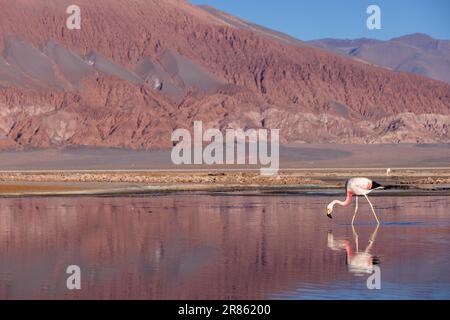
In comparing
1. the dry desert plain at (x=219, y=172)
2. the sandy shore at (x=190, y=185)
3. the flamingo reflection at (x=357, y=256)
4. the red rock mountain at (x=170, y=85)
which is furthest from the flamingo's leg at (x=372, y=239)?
the red rock mountain at (x=170, y=85)

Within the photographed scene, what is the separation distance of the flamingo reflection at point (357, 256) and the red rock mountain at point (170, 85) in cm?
10397

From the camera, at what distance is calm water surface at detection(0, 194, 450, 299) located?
15898 mm

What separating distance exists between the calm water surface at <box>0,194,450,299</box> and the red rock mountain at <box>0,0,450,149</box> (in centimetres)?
9609

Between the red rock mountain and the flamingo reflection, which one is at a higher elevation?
the red rock mountain

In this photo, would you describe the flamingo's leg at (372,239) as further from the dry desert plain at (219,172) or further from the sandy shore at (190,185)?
the dry desert plain at (219,172)

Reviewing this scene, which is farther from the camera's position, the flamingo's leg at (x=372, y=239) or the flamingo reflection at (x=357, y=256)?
the flamingo's leg at (x=372, y=239)

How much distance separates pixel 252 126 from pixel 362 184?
113 meters

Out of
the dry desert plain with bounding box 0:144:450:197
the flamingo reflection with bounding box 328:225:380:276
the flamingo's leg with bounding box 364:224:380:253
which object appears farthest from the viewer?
the dry desert plain with bounding box 0:144:450:197

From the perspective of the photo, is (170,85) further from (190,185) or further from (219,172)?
(190,185)

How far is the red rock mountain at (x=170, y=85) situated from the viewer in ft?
439

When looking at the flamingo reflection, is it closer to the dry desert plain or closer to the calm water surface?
the calm water surface

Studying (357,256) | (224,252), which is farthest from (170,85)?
(357,256)

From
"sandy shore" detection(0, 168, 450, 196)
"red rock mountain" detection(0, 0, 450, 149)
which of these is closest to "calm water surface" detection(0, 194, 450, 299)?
"sandy shore" detection(0, 168, 450, 196)
